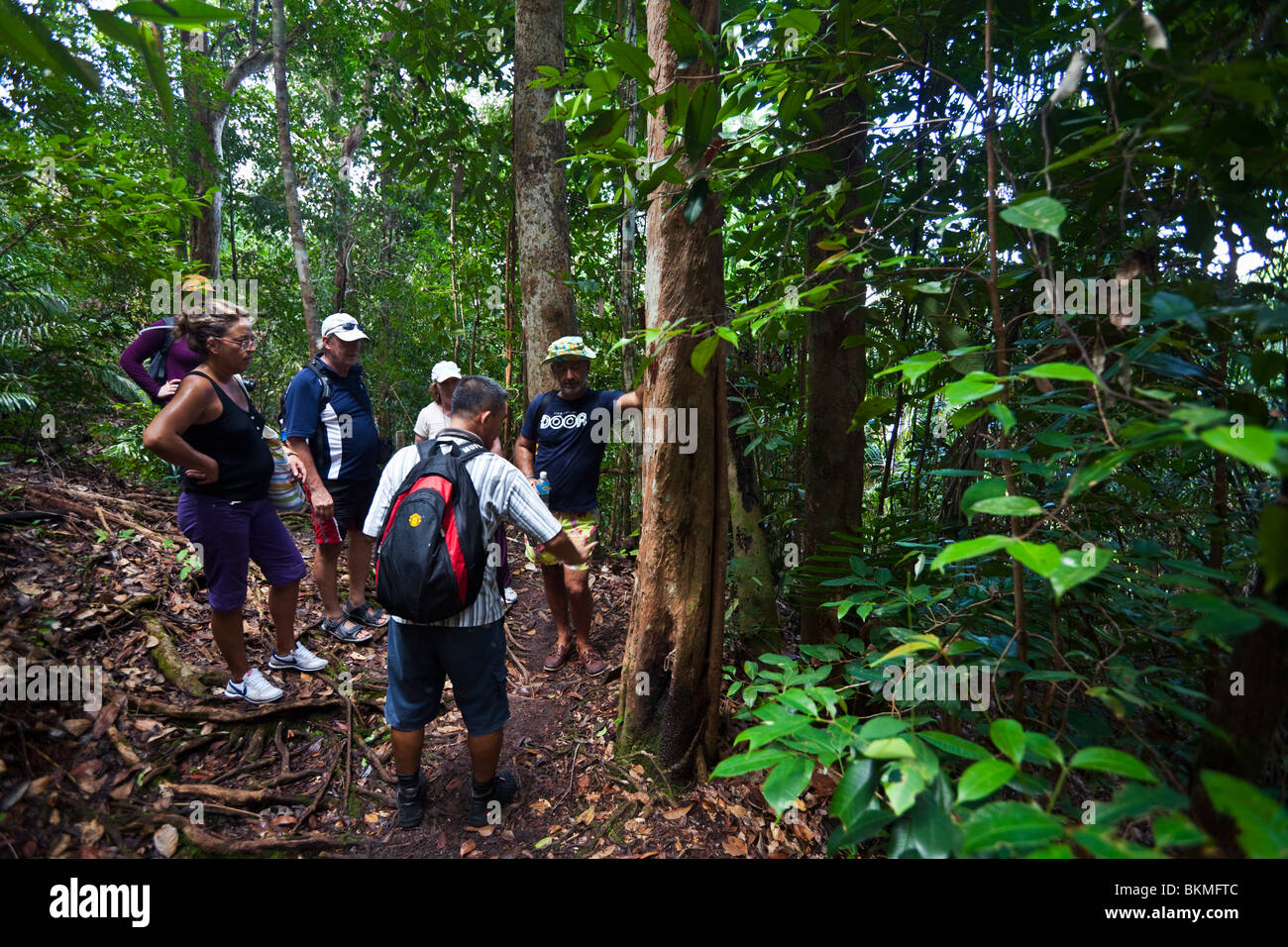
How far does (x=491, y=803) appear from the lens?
2520mm

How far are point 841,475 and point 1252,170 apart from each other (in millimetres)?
1865

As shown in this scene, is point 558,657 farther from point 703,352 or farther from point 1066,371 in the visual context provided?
point 1066,371

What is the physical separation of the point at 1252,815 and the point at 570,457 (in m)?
3.27

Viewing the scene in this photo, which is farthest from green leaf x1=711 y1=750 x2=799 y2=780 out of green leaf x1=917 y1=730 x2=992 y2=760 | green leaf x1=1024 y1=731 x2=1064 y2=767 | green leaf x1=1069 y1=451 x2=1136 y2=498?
green leaf x1=1069 y1=451 x2=1136 y2=498

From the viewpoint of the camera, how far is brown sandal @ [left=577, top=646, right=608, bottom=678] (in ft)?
11.8

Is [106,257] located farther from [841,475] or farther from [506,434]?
[841,475]

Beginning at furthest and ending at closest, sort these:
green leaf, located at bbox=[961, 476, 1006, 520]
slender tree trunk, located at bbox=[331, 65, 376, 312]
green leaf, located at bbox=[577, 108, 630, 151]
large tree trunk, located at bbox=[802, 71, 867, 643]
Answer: slender tree trunk, located at bbox=[331, 65, 376, 312] < large tree trunk, located at bbox=[802, 71, 867, 643] < green leaf, located at bbox=[577, 108, 630, 151] < green leaf, located at bbox=[961, 476, 1006, 520]

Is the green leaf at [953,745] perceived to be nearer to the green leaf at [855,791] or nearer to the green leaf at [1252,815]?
the green leaf at [855,791]

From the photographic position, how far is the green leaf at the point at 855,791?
1.06 m

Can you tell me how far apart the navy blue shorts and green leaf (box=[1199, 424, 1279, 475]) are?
2.17 meters

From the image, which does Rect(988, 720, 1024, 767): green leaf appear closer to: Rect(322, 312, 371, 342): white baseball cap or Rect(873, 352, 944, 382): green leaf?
Rect(873, 352, 944, 382): green leaf

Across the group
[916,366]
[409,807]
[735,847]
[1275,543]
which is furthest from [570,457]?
[1275,543]

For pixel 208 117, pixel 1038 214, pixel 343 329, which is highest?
pixel 208 117
